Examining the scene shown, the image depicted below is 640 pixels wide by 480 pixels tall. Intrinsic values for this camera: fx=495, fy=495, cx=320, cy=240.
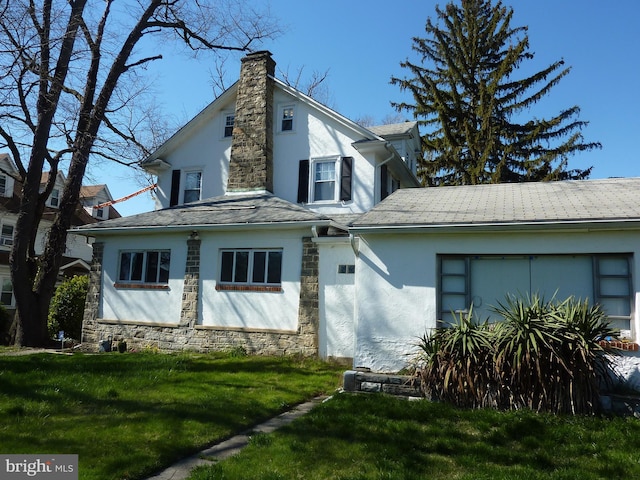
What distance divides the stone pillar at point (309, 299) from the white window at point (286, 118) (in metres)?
6.45

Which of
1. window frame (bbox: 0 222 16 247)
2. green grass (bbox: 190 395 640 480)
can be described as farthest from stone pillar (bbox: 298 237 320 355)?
window frame (bbox: 0 222 16 247)

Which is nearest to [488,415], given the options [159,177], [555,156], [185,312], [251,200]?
[185,312]

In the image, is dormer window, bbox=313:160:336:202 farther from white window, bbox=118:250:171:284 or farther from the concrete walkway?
the concrete walkway

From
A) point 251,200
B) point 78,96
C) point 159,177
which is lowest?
point 251,200

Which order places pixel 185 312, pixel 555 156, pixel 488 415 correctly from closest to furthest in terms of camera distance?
pixel 488 415, pixel 185 312, pixel 555 156

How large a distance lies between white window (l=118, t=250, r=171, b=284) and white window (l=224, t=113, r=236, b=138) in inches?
233

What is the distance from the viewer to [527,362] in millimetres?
7078

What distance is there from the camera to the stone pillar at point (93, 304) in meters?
A: 15.1

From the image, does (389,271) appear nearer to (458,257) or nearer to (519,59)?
(458,257)

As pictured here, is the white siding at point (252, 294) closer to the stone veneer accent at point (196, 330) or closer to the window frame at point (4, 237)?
the stone veneer accent at point (196, 330)

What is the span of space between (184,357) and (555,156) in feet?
68.5

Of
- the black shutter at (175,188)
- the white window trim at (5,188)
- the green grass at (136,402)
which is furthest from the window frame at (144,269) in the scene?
the white window trim at (5,188)

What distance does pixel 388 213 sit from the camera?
10.1 m

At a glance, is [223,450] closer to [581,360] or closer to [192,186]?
[581,360]
